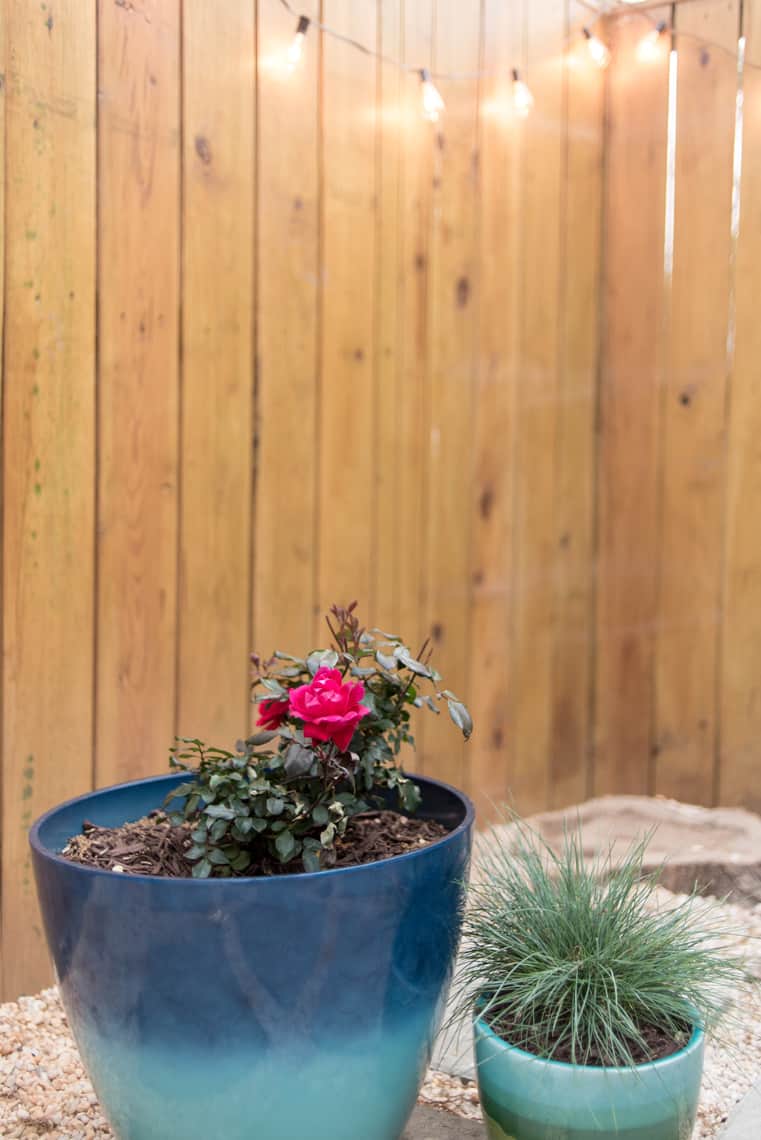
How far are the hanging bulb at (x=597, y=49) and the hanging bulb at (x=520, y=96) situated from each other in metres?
0.33

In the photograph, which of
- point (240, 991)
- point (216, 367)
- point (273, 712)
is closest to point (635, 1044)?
point (240, 991)

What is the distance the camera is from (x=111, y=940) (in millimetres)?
1259

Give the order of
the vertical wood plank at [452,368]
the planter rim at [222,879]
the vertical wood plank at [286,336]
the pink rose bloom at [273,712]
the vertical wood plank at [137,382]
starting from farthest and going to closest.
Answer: the vertical wood plank at [452,368] < the vertical wood plank at [286,336] < the vertical wood plank at [137,382] < the pink rose bloom at [273,712] < the planter rim at [222,879]

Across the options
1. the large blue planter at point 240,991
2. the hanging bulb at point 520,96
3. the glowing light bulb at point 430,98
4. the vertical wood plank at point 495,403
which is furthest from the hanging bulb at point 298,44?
the large blue planter at point 240,991

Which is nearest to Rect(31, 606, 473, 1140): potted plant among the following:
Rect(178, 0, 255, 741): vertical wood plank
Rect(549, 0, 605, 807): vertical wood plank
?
Rect(178, 0, 255, 741): vertical wood plank

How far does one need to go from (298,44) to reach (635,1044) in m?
1.97

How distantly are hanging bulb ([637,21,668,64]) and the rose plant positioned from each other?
2338 mm

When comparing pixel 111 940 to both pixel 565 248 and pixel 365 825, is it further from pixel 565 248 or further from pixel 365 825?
pixel 565 248

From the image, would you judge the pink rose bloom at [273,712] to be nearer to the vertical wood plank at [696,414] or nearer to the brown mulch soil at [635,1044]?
the brown mulch soil at [635,1044]

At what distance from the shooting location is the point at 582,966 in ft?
4.74

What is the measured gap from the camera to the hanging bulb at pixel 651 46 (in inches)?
124

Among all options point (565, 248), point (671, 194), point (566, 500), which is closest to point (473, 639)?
point (566, 500)

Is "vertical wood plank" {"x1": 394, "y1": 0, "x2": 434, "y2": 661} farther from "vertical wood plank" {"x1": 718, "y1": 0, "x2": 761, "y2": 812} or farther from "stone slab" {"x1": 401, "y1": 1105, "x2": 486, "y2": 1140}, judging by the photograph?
"stone slab" {"x1": 401, "y1": 1105, "x2": 486, "y2": 1140}

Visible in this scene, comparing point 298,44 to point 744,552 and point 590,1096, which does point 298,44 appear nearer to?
point 744,552
